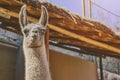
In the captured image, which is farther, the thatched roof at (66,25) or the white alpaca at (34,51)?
the thatched roof at (66,25)

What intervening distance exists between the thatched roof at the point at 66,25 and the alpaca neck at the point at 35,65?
29.4 inches

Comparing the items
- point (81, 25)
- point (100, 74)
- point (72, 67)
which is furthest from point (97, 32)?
point (100, 74)

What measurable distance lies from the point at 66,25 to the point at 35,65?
1.21 metres

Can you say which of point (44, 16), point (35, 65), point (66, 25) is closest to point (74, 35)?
point (66, 25)

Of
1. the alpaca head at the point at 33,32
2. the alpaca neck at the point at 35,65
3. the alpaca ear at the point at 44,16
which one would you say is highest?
the alpaca ear at the point at 44,16

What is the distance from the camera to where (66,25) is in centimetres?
492

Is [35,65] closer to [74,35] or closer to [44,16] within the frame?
[44,16]

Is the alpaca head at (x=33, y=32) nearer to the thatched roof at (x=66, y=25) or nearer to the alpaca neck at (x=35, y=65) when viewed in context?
the alpaca neck at (x=35, y=65)

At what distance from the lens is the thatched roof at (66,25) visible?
4.46m

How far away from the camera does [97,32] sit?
5.29 metres

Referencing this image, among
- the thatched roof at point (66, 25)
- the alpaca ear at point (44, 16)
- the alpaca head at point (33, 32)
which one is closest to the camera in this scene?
the alpaca head at point (33, 32)

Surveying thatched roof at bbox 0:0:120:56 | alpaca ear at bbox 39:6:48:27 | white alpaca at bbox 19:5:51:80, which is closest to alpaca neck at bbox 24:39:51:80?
white alpaca at bbox 19:5:51:80

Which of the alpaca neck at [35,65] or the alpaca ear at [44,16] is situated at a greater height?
the alpaca ear at [44,16]

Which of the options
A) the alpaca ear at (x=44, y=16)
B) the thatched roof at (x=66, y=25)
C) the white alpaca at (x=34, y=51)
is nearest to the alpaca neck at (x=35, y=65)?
the white alpaca at (x=34, y=51)
